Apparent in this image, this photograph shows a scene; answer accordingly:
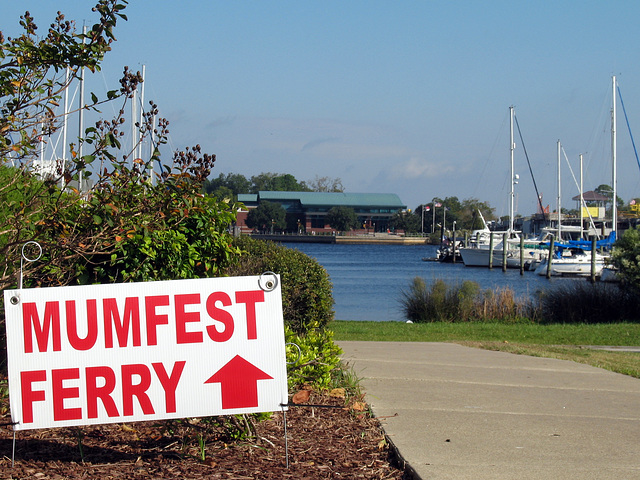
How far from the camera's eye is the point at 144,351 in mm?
4238

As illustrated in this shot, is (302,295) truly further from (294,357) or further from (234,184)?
(234,184)

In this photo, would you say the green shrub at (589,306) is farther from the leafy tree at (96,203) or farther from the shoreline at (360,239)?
the shoreline at (360,239)

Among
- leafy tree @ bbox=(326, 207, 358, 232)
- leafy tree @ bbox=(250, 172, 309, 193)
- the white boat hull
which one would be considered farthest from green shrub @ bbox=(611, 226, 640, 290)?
leafy tree @ bbox=(250, 172, 309, 193)

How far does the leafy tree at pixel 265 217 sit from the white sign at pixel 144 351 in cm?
11603

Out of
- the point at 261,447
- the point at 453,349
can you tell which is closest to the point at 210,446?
the point at 261,447

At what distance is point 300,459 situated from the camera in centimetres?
459

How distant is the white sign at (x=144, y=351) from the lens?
414cm

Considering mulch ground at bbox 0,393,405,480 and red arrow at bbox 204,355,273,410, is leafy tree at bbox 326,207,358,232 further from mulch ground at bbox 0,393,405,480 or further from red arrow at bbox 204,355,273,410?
red arrow at bbox 204,355,273,410

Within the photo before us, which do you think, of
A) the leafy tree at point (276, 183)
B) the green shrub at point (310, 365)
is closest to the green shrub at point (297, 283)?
the green shrub at point (310, 365)

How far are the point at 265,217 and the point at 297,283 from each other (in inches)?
4430

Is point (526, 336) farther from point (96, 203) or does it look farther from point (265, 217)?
point (265, 217)

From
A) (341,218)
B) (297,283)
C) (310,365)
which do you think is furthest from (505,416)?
(341,218)

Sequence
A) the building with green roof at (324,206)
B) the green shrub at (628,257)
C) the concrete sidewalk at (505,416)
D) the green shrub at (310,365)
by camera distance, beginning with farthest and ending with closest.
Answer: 1. the building with green roof at (324,206)
2. the green shrub at (628,257)
3. the green shrub at (310,365)
4. the concrete sidewalk at (505,416)

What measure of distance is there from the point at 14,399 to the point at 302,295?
7.02 m
